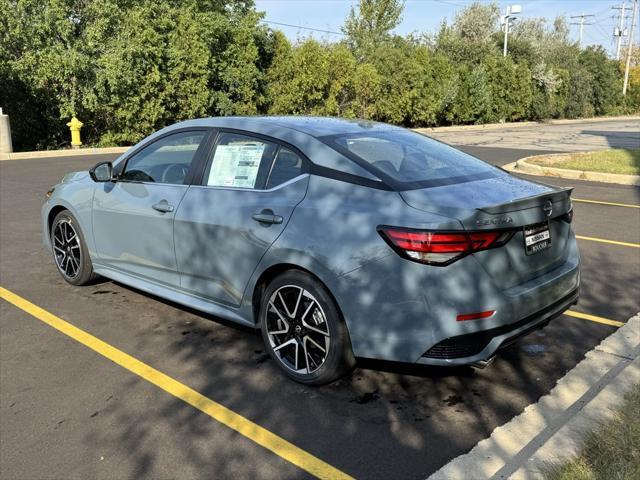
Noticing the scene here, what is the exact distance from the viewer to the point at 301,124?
13.6ft

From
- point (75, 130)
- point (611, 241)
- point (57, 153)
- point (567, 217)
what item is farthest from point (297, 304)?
point (75, 130)

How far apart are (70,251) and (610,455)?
4612 millimetres

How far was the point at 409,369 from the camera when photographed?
388cm

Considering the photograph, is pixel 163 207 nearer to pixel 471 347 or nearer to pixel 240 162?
pixel 240 162

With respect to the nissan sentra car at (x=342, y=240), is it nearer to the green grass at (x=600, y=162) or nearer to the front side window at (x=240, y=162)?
the front side window at (x=240, y=162)

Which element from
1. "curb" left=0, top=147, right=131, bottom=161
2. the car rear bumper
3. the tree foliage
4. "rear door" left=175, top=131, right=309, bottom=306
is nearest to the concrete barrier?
"curb" left=0, top=147, right=131, bottom=161

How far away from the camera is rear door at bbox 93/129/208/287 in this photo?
4.39m

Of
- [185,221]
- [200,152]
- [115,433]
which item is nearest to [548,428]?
[115,433]

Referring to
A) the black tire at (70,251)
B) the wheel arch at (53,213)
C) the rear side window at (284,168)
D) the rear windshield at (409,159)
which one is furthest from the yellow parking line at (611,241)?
the wheel arch at (53,213)

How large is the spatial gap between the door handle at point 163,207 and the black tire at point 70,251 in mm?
1244

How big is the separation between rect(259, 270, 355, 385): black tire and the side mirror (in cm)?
198

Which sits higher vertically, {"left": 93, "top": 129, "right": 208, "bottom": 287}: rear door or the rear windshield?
the rear windshield

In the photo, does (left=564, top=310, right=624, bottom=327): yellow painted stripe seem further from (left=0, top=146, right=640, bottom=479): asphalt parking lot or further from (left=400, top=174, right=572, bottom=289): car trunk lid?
(left=400, top=174, right=572, bottom=289): car trunk lid

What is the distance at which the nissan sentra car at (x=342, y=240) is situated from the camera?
→ 3.13 metres
